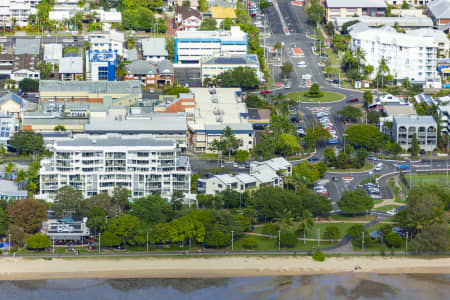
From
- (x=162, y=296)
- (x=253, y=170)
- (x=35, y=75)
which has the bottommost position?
(x=162, y=296)

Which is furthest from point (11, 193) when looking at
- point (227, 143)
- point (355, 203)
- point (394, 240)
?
point (394, 240)

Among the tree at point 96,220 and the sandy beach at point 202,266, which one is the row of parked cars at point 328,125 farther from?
the tree at point 96,220

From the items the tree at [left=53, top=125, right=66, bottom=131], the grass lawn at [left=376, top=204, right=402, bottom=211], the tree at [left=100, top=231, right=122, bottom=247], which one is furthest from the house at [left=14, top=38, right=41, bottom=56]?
the grass lawn at [left=376, top=204, right=402, bottom=211]

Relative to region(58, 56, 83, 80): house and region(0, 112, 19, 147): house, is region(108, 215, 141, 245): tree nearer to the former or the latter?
region(0, 112, 19, 147): house

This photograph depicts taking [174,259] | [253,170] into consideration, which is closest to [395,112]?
[253,170]

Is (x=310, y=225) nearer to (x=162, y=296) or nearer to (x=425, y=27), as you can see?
(x=162, y=296)

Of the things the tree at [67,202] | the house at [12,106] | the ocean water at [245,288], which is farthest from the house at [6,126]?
the ocean water at [245,288]
